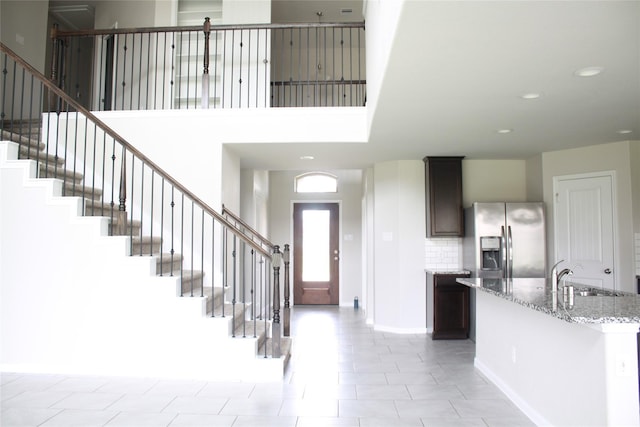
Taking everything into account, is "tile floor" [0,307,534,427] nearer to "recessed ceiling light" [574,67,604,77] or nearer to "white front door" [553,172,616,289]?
"white front door" [553,172,616,289]

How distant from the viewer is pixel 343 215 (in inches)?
339

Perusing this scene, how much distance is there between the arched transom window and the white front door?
4.33m

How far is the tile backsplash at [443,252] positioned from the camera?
611 cm

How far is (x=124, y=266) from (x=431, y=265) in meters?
4.04


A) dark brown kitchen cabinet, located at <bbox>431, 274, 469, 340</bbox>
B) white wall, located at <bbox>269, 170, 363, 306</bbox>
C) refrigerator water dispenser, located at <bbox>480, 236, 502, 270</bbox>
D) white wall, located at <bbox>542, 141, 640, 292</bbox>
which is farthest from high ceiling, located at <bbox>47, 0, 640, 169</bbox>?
white wall, located at <bbox>269, 170, 363, 306</bbox>

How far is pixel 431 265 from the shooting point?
6.11 m

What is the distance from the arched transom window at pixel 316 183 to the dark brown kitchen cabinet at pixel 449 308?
12.3ft

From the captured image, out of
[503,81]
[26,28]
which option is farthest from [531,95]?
[26,28]

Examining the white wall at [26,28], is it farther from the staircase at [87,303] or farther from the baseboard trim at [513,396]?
the baseboard trim at [513,396]

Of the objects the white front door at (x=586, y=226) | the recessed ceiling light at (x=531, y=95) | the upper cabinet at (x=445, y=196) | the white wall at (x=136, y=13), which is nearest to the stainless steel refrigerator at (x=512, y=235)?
the white front door at (x=586, y=226)

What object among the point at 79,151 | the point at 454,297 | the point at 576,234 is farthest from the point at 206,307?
the point at 576,234

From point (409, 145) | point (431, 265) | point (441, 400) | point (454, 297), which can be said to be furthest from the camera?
point (431, 265)

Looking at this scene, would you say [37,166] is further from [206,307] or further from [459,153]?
[459,153]

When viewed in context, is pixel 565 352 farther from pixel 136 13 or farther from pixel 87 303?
pixel 136 13
